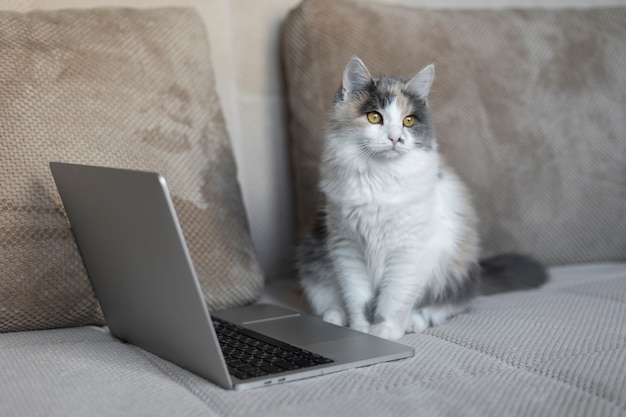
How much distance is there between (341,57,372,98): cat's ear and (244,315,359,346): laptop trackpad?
48 centimetres

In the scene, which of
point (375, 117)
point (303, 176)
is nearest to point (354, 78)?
point (375, 117)

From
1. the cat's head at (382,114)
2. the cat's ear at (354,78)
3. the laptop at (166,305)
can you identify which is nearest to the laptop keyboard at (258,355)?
the laptop at (166,305)

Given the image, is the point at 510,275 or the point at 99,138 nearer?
the point at 99,138

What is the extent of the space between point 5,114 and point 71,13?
0.33 m

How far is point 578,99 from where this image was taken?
2037mm

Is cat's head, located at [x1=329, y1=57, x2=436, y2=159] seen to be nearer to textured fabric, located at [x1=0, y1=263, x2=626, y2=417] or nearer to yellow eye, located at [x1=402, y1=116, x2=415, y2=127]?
yellow eye, located at [x1=402, y1=116, x2=415, y2=127]

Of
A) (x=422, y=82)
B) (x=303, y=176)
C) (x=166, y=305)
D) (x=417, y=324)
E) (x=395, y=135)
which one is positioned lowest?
(x=417, y=324)

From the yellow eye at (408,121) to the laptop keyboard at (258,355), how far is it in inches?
20.2

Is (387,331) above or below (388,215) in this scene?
below

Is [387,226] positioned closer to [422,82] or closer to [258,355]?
[422,82]

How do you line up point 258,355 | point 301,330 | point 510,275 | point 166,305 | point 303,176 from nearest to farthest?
1. point 166,305
2. point 258,355
3. point 301,330
4. point 510,275
5. point 303,176

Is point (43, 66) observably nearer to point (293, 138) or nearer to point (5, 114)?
point (5, 114)

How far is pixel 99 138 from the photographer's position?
5.11 feet

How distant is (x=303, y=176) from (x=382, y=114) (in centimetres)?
51
